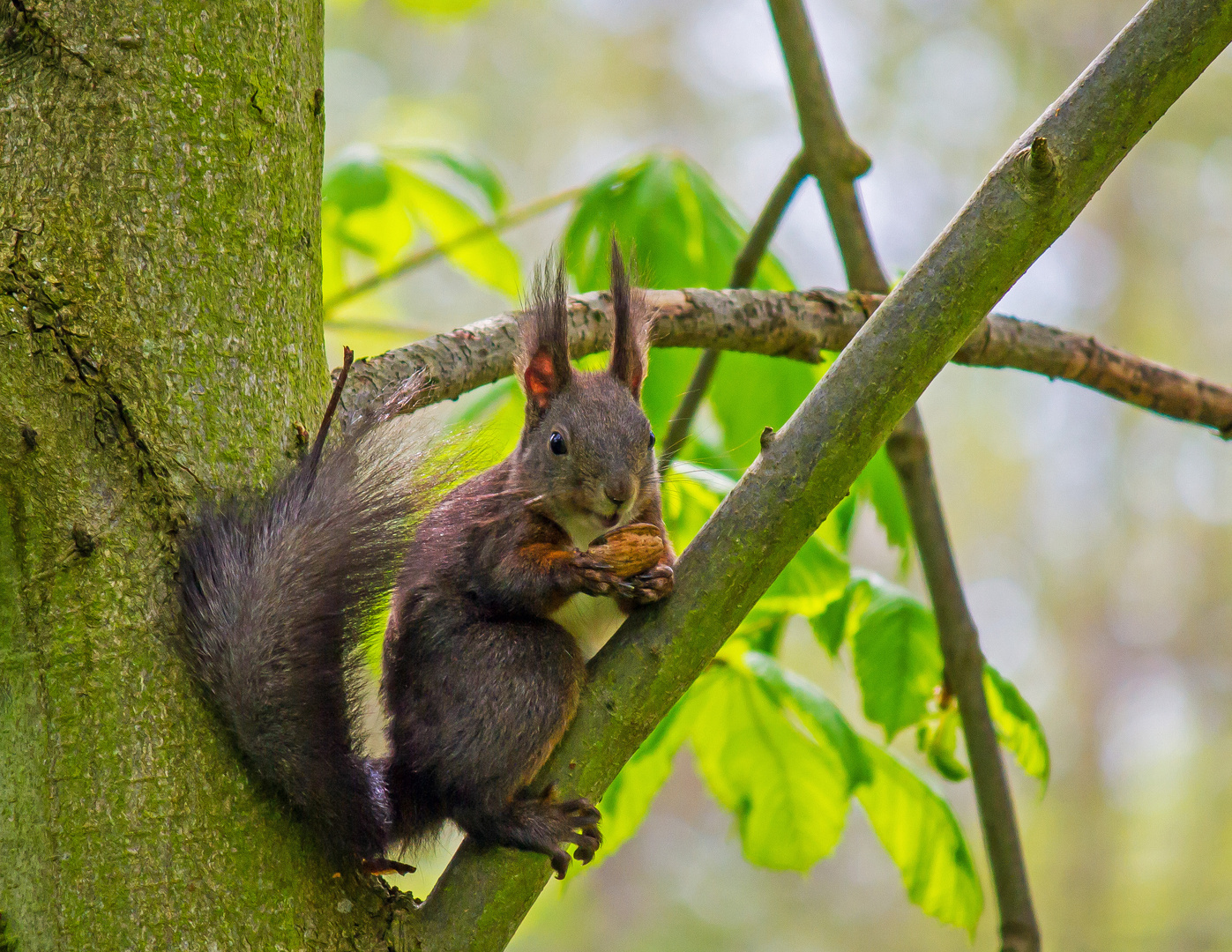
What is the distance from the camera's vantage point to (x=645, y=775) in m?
1.69

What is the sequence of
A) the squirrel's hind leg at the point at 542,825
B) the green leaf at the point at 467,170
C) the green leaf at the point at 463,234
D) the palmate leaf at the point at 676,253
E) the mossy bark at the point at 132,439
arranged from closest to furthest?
1. the mossy bark at the point at 132,439
2. the squirrel's hind leg at the point at 542,825
3. the palmate leaf at the point at 676,253
4. the green leaf at the point at 467,170
5. the green leaf at the point at 463,234

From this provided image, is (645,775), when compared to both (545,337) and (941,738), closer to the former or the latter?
(941,738)

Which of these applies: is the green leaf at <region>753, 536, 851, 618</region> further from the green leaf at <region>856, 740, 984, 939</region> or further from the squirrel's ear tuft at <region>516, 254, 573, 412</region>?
the squirrel's ear tuft at <region>516, 254, 573, 412</region>

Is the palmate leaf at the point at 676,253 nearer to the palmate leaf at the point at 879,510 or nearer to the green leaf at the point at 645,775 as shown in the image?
the palmate leaf at the point at 879,510

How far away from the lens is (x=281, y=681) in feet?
3.06

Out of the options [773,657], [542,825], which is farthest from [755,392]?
[542,825]

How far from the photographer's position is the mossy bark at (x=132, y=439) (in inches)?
35.3

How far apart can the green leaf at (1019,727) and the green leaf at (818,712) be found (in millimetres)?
255

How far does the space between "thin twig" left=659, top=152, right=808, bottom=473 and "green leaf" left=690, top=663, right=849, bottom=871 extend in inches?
15.7

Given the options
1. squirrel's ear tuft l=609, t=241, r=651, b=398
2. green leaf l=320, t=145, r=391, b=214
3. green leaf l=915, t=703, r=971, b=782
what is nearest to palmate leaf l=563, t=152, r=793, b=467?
squirrel's ear tuft l=609, t=241, r=651, b=398

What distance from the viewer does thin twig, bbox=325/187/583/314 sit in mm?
1893

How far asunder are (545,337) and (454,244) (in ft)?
1.45

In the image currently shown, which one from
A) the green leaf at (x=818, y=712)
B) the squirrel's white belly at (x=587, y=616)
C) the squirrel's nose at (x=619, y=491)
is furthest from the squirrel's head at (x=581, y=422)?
the green leaf at (x=818, y=712)

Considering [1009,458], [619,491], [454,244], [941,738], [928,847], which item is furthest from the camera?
[1009,458]
